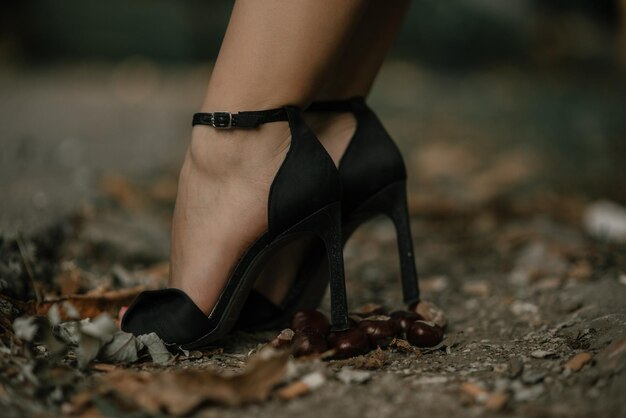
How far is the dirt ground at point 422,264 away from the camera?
868 millimetres

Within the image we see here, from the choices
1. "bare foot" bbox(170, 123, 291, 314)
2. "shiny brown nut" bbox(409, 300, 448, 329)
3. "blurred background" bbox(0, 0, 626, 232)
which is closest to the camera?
"bare foot" bbox(170, 123, 291, 314)

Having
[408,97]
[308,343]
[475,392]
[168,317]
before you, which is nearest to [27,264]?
[168,317]

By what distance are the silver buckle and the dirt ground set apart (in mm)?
394

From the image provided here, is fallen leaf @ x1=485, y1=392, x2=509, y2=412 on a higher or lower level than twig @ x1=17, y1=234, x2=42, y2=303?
lower

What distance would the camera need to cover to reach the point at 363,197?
1.33 meters

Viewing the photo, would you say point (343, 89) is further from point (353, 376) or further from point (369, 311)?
Result: point (353, 376)

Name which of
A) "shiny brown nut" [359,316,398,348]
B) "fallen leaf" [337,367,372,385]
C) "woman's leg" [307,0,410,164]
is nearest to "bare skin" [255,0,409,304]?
"woman's leg" [307,0,410,164]

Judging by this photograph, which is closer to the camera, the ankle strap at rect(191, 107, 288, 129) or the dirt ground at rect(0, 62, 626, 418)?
the dirt ground at rect(0, 62, 626, 418)

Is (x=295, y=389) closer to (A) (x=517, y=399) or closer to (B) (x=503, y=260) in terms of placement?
(A) (x=517, y=399)

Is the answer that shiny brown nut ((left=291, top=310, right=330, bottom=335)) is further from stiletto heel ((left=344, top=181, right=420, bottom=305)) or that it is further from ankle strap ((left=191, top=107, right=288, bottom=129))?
ankle strap ((left=191, top=107, right=288, bottom=129))

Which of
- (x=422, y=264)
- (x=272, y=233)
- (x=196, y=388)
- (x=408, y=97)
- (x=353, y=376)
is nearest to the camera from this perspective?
(x=196, y=388)

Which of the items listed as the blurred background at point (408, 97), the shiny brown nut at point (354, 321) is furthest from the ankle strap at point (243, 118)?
the blurred background at point (408, 97)

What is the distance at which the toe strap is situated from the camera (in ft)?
3.72

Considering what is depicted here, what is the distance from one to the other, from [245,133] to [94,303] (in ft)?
1.50
